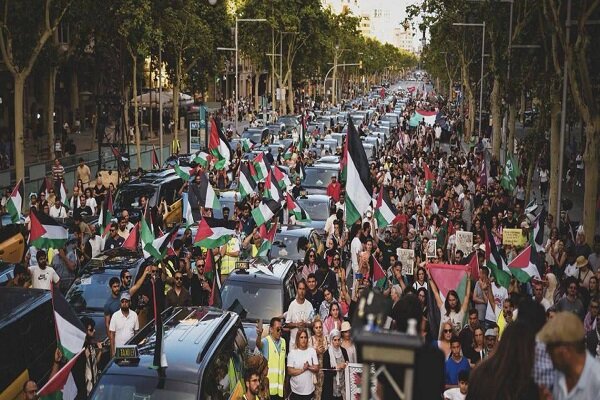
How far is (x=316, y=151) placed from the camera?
38938 millimetres

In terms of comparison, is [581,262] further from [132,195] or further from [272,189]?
[132,195]

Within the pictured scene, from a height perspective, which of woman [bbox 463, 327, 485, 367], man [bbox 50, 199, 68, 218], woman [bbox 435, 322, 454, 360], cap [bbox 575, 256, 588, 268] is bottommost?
man [bbox 50, 199, 68, 218]

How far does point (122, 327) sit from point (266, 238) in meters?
5.29

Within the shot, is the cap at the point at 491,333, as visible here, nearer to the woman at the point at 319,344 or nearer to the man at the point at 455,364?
the man at the point at 455,364

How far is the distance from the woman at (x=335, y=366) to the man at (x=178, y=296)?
3.30 meters

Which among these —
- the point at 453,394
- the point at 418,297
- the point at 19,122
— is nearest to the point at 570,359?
the point at 453,394

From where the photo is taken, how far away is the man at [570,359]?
4410 millimetres

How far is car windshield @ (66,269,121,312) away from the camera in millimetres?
13883

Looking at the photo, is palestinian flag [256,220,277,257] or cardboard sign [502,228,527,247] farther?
cardboard sign [502,228,527,247]

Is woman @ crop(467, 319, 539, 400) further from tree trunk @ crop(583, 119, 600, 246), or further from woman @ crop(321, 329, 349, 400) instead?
tree trunk @ crop(583, 119, 600, 246)

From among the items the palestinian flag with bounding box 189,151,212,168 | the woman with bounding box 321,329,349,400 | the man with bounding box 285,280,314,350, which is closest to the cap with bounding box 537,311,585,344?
the woman with bounding box 321,329,349,400

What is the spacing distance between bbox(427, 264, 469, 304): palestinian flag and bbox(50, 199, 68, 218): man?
10.3 metres

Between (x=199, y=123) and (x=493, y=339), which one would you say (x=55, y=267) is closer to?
(x=493, y=339)

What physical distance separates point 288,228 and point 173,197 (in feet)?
23.9
